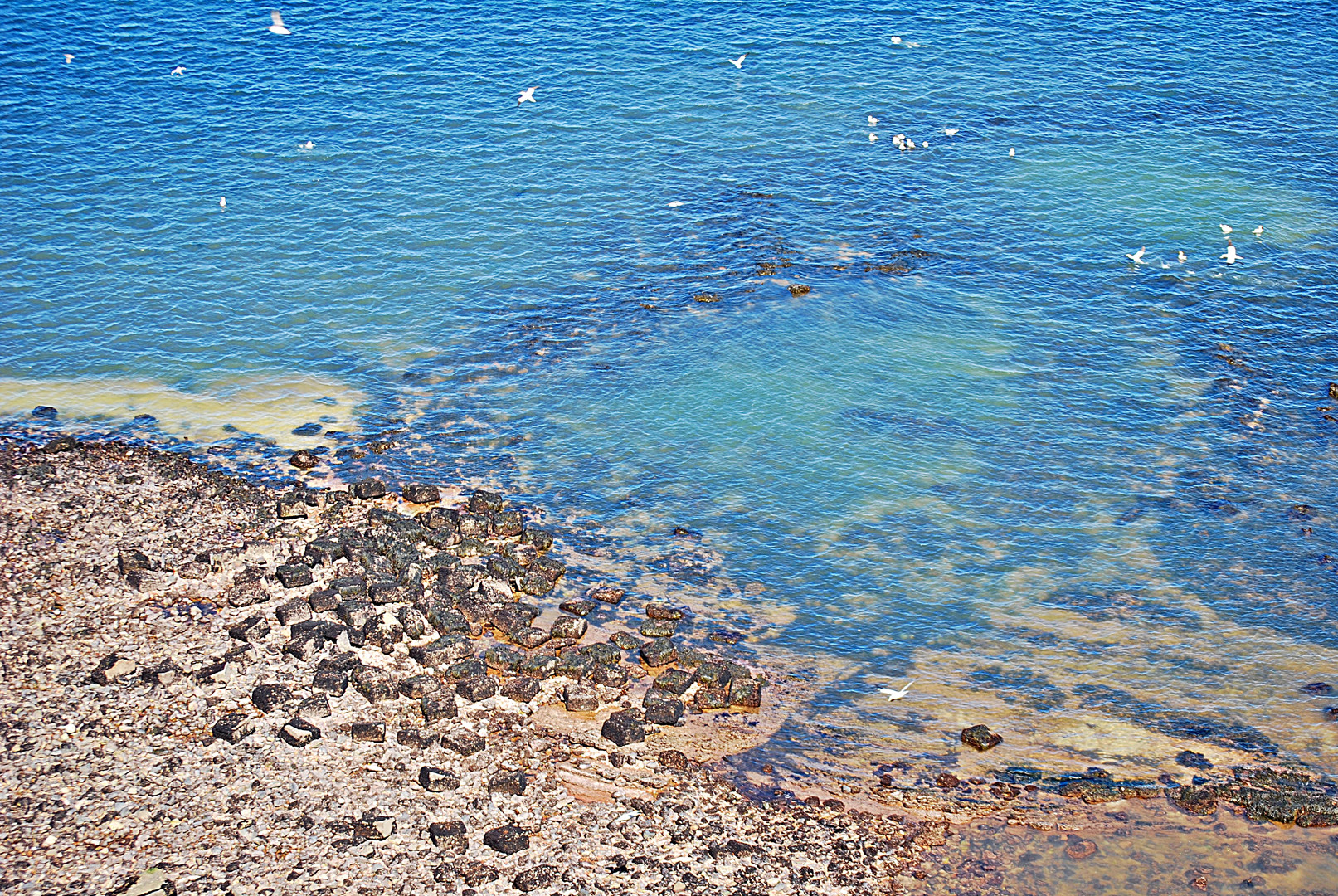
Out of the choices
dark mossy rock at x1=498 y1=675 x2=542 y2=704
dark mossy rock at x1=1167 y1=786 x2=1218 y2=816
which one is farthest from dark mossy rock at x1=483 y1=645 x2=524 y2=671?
dark mossy rock at x1=1167 y1=786 x2=1218 y2=816

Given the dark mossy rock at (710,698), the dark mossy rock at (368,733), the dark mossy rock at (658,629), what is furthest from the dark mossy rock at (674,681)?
the dark mossy rock at (368,733)

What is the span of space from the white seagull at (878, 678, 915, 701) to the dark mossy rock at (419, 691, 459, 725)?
971cm

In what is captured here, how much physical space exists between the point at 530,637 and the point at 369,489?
8059 mm

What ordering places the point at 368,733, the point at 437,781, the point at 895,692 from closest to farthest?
the point at 437,781 → the point at 368,733 → the point at 895,692

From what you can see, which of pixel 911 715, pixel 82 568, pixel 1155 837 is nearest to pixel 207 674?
pixel 82 568

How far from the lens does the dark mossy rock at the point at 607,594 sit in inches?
1066

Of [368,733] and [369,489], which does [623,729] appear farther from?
[369,489]

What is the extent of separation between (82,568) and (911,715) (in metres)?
20.7

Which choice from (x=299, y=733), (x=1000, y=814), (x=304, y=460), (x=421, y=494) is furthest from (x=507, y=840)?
(x=304, y=460)

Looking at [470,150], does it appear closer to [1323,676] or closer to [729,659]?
[729,659]

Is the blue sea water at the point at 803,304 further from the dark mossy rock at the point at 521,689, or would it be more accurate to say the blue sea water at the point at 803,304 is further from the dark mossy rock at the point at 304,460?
the dark mossy rock at the point at 521,689

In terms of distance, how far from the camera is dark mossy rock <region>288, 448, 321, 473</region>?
3172 cm

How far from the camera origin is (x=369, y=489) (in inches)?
1193

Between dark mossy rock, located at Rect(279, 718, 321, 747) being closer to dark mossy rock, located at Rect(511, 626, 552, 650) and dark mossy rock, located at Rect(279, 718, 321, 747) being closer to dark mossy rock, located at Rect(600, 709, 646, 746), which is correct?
dark mossy rock, located at Rect(511, 626, 552, 650)
